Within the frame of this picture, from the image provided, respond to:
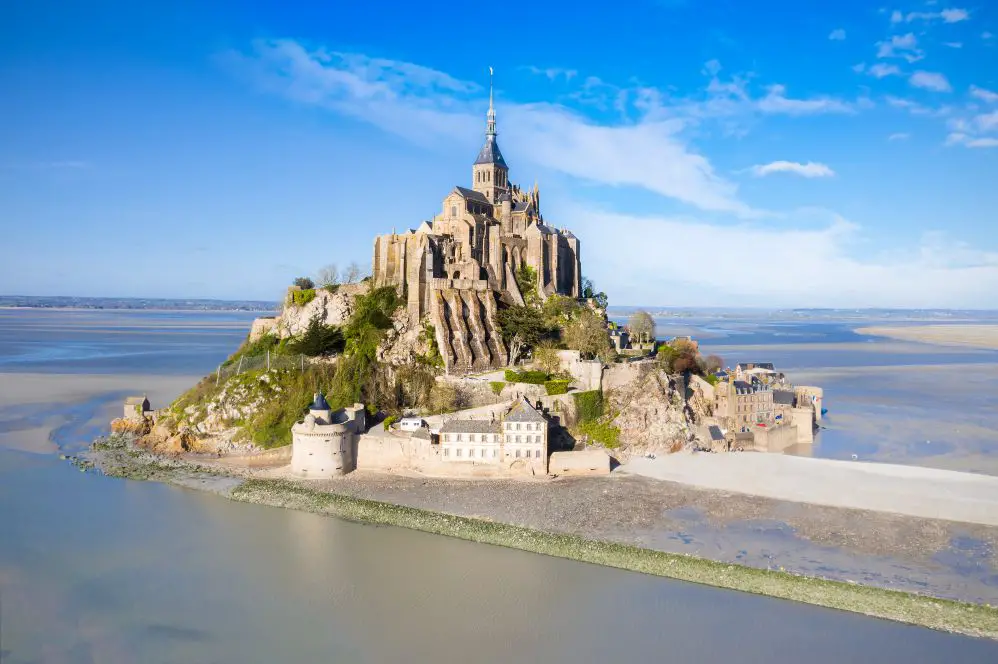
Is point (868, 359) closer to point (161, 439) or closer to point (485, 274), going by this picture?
point (485, 274)

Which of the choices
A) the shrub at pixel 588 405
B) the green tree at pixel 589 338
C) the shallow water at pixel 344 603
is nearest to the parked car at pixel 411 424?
the shallow water at pixel 344 603

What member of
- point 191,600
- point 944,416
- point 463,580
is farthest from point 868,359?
point 191,600

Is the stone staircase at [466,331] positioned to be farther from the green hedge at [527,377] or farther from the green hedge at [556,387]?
the green hedge at [556,387]

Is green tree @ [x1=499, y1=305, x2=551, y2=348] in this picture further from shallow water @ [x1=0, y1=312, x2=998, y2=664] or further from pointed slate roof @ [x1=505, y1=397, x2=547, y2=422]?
shallow water @ [x1=0, y1=312, x2=998, y2=664]

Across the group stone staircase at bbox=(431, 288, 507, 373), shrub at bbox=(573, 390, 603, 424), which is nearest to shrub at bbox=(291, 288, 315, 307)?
stone staircase at bbox=(431, 288, 507, 373)

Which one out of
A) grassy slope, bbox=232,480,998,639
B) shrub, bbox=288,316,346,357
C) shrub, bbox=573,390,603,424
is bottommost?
grassy slope, bbox=232,480,998,639
